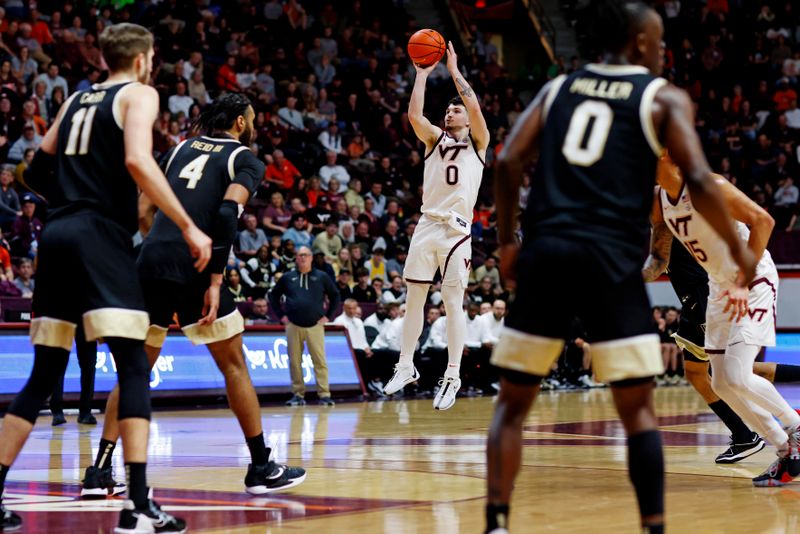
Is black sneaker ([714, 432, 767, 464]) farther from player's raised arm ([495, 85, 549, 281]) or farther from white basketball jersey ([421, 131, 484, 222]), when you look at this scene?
player's raised arm ([495, 85, 549, 281])

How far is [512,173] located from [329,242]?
1547 cm

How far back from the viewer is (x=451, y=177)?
10008 millimetres

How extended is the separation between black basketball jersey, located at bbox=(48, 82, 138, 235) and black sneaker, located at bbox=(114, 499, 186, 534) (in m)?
1.29

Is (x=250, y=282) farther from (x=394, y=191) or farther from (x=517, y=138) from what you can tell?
(x=517, y=138)

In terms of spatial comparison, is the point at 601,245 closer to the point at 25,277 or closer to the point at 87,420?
the point at 87,420

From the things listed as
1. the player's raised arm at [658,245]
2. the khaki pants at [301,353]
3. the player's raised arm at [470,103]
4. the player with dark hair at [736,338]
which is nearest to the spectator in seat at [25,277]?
the khaki pants at [301,353]

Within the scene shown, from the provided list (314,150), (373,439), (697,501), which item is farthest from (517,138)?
(314,150)

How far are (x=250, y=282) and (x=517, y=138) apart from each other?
13806 mm

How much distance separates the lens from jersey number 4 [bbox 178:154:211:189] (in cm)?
651

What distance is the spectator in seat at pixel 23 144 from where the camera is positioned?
17.4 meters

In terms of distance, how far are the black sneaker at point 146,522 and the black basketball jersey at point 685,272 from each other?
4.69 m

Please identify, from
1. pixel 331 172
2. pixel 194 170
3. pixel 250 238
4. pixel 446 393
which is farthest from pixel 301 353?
pixel 194 170

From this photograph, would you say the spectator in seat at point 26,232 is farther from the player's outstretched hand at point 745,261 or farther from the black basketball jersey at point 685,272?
the player's outstretched hand at point 745,261

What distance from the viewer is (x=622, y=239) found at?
4.51m
